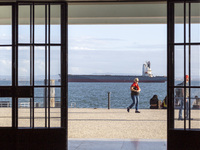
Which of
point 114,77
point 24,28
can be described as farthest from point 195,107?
point 114,77

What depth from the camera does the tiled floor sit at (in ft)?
18.0

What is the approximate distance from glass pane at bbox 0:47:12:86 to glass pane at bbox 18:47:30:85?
0.13 meters

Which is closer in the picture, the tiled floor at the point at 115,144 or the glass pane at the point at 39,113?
the glass pane at the point at 39,113

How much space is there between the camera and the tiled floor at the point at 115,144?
18.0ft

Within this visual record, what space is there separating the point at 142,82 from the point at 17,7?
37805mm

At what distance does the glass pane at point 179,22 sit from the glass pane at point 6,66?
6.74 ft

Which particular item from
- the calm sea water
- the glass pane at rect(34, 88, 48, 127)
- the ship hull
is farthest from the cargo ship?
the glass pane at rect(34, 88, 48, 127)

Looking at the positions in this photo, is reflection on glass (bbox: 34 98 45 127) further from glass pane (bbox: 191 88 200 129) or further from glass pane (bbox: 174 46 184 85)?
glass pane (bbox: 191 88 200 129)

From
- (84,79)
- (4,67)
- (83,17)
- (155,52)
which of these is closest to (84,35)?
(84,79)

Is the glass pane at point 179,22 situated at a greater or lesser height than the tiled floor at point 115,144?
greater

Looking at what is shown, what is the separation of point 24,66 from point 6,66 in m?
0.29

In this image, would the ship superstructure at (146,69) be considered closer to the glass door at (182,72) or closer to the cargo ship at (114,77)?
the cargo ship at (114,77)

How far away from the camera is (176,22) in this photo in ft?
14.4

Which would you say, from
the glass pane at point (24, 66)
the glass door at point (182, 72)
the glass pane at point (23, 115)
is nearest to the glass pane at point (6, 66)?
the glass pane at point (24, 66)
